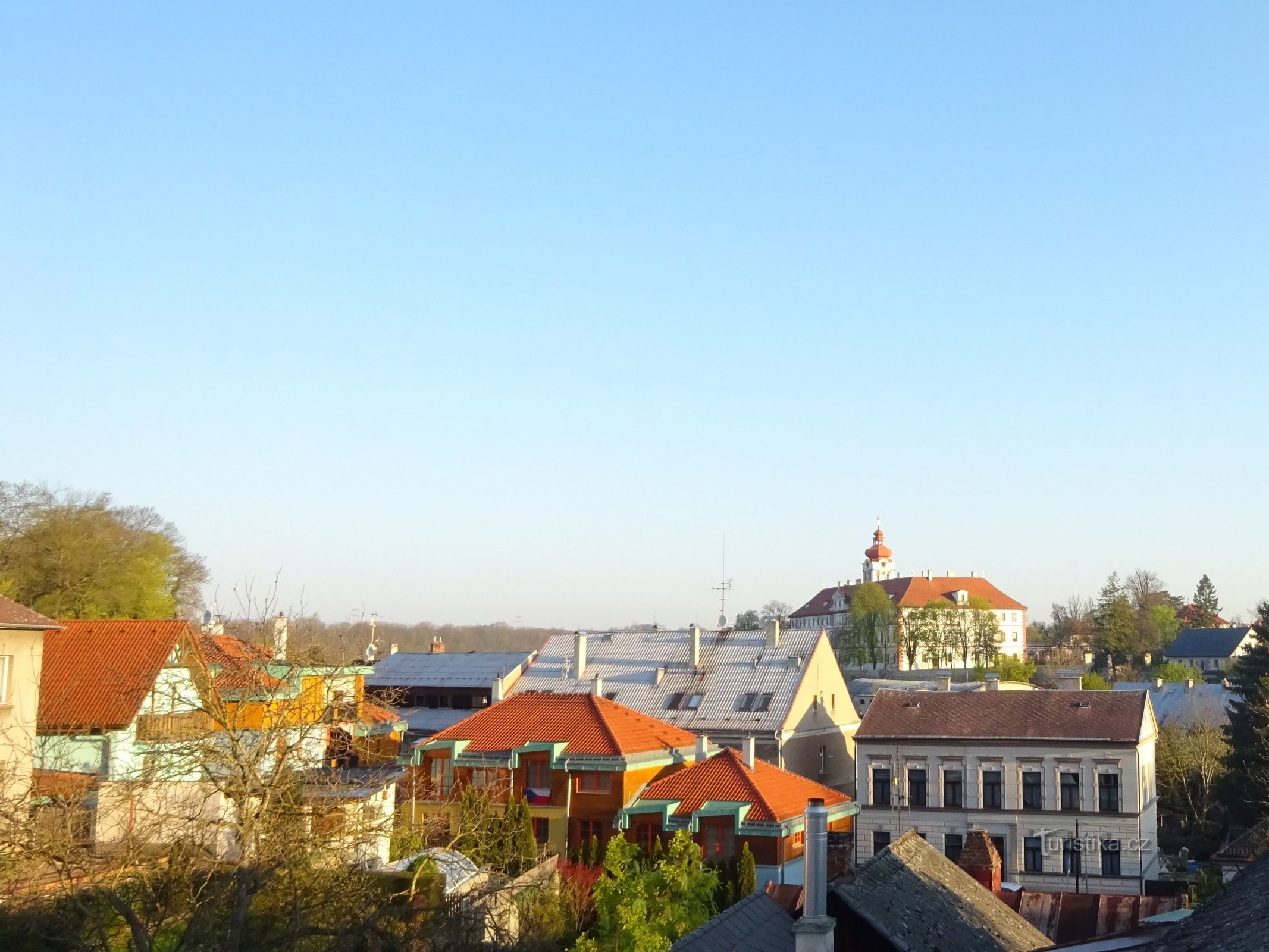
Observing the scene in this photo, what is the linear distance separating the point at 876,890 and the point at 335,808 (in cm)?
824

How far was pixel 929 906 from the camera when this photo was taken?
1925 centimetres

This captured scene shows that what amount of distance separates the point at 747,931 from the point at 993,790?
2634 centimetres

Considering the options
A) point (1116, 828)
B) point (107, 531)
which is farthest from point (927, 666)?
point (107, 531)

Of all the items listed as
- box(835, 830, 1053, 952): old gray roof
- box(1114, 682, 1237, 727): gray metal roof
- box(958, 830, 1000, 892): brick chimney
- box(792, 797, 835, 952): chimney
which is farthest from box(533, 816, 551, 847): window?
box(1114, 682, 1237, 727): gray metal roof

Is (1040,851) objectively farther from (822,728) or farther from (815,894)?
(815,894)

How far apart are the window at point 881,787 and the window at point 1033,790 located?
4.55 meters

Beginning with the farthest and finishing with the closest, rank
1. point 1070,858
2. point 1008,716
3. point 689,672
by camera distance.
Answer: point 689,672 → point 1008,716 → point 1070,858

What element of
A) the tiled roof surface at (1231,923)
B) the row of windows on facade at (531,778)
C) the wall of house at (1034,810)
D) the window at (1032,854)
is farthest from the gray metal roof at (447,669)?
the tiled roof surface at (1231,923)

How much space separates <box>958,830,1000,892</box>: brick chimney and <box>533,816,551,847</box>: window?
1356 centimetres

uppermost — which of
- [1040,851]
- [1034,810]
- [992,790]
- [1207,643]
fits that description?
[1207,643]

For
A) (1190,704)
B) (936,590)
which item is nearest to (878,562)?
(936,590)

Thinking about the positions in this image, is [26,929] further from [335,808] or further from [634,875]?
[634,875]

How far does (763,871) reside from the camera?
34344 mm

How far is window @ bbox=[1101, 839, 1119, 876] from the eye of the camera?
3828cm
